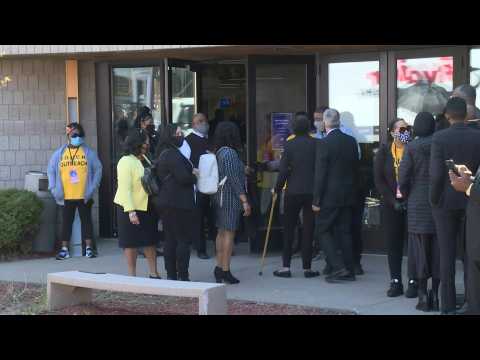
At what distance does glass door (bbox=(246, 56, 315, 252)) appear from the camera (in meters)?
11.4

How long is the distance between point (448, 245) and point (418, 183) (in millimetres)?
735

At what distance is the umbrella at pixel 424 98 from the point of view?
10.6 metres

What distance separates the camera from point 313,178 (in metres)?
9.53

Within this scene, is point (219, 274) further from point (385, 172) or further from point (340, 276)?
→ point (385, 172)

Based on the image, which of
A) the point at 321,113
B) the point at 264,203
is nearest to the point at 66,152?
the point at 264,203

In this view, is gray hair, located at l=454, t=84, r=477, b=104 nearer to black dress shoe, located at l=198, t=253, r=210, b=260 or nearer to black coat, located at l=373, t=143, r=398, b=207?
black coat, located at l=373, t=143, r=398, b=207

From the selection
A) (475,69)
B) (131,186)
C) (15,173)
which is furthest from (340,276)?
(15,173)

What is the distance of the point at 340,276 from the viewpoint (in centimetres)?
934

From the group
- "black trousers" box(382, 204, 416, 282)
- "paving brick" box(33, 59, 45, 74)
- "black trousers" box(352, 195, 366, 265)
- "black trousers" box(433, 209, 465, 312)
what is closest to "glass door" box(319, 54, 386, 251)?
"black trousers" box(352, 195, 366, 265)

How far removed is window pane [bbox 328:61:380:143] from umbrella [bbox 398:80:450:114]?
39cm

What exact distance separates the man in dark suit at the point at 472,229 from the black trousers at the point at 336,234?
2.40 meters

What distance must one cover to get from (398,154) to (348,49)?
2801mm
